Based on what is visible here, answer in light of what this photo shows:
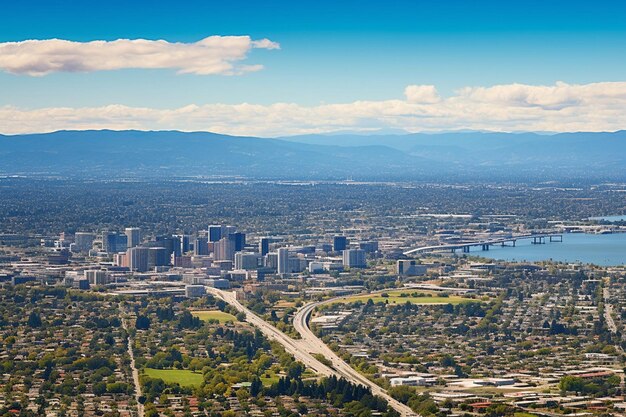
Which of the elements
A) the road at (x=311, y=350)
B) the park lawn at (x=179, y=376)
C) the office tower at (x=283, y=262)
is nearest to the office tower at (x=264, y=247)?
the office tower at (x=283, y=262)

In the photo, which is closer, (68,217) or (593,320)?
(593,320)

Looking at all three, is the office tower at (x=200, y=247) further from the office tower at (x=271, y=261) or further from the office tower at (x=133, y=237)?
the office tower at (x=271, y=261)

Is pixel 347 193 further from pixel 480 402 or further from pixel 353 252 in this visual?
pixel 480 402

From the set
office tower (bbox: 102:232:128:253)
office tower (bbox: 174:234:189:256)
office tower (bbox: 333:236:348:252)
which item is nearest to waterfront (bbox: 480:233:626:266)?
office tower (bbox: 333:236:348:252)

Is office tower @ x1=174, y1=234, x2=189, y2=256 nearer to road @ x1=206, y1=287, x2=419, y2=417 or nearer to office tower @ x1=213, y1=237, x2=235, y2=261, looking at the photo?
office tower @ x1=213, y1=237, x2=235, y2=261

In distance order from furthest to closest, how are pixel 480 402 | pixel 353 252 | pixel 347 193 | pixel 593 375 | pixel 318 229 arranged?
pixel 347 193 < pixel 318 229 < pixel 353 252 < pixel 593 375 < pixel 480 402

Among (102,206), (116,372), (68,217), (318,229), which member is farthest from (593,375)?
(102,206)

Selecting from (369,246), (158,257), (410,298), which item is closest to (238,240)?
(158,257)
